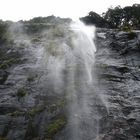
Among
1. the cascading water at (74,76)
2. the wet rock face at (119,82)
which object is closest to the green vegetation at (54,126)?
the cascading water at (74,76)

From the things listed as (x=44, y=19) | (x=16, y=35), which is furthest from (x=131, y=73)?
(x=44, y=19)

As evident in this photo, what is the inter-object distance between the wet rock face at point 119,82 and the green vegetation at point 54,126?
2043mm

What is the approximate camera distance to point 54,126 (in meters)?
13.8

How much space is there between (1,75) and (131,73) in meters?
9.32

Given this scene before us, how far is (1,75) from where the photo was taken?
64.9 feet

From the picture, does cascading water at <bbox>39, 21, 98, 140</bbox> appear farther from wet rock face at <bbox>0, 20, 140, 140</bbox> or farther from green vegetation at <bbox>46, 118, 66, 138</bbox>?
green vegetation at <bbox>46, 118, 66, 138</bbox>

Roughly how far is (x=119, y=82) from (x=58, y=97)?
4.06 m

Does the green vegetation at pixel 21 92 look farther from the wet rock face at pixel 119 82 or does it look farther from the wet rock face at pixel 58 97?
the wet rock face at pixel 119 82

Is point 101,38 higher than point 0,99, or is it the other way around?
point 101,38

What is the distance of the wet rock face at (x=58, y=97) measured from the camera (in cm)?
1354

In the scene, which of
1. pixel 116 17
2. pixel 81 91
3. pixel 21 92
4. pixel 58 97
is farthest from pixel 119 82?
pixel 116 17

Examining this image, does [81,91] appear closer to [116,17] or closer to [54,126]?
[54,126]

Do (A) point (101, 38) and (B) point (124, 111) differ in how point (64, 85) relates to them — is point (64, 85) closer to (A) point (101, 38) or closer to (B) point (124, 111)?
(B) point (124, 111)

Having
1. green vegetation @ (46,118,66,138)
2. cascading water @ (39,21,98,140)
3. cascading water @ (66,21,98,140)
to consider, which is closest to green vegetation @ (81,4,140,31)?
cascading water @ (39,21,98,140)
